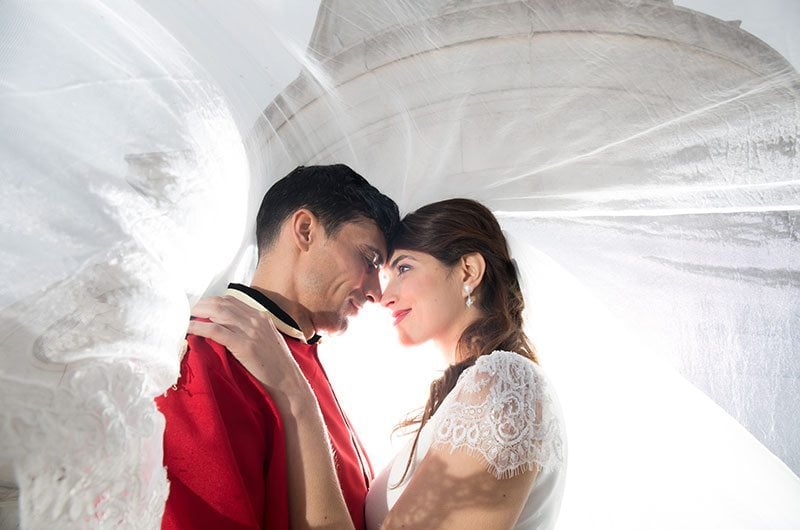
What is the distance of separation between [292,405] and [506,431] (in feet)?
1.76

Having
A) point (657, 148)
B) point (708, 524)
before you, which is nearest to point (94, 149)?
point (657, 148)

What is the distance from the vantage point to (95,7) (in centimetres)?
151

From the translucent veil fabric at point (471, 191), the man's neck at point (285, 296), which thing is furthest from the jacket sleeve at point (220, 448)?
the man's neck at point (285, 296)

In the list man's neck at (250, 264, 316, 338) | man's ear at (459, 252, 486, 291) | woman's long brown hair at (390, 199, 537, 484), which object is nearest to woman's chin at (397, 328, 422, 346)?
woman's long brown hair at (390, 199, 537, 484)

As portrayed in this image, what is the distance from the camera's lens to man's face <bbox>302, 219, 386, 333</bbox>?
7.23 feet

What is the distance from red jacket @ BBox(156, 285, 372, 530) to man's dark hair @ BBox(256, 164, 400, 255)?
0.62m

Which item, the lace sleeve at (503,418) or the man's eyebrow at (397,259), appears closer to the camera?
the lace sleeve at (503,418)

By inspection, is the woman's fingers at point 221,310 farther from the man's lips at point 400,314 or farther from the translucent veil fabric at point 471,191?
the man's lips at point 400,314

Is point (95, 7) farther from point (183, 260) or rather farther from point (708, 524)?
point (708, 524)

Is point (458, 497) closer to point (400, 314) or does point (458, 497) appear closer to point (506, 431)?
point (506, 431)

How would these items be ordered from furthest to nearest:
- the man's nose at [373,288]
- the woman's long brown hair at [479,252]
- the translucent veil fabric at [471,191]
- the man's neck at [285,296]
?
1. the woman's long brown hair at [479,252]
2. the man's nose at [373,288]
3. the man's neck at [285,296]
4. the translucent veil fabric at [471,191]

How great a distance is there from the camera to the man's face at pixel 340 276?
2.20 meters

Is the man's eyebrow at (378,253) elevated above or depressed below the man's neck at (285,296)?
above

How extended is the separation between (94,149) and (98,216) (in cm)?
13
